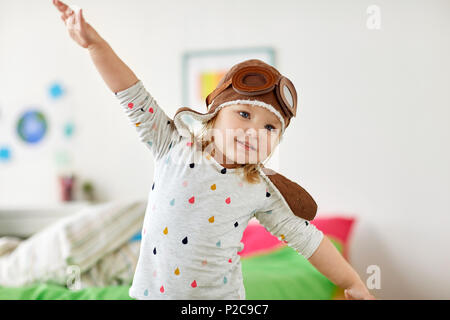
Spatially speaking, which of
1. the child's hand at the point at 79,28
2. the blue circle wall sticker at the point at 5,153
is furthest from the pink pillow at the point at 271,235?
the blue circle wall sticker at the point at 5,153

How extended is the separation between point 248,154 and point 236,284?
0.65ft

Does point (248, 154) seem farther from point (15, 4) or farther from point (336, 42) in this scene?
point (15, 4)

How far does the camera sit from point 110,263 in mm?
1264

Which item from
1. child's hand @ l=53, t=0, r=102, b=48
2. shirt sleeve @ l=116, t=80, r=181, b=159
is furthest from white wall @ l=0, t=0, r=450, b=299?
child's hand @ l=53, t=0, r=102, b=48

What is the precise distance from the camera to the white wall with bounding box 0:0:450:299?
0.94m

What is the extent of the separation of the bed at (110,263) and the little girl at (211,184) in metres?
0.38

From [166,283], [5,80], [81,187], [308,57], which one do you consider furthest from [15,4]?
[166,283]

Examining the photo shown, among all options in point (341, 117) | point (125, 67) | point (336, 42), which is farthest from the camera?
point (336, 42)

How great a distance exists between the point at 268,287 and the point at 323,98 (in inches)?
22.5

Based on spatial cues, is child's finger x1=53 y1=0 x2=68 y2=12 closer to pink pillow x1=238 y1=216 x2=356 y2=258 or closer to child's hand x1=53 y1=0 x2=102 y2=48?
child's hand x1=53 y1=0 x2=102 y2=48

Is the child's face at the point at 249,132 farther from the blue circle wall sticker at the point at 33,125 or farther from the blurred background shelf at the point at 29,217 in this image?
the blue circle wall sticker at the point at 33,125

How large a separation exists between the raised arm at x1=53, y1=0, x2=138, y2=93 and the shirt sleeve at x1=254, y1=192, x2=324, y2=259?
0.90ft

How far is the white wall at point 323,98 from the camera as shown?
94 cm

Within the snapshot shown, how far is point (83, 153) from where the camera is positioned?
2316mm
